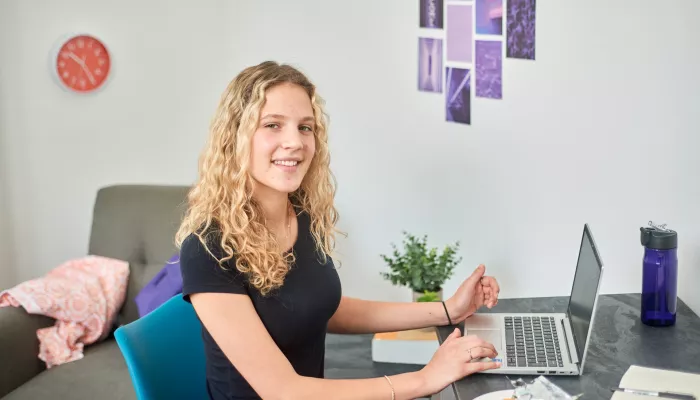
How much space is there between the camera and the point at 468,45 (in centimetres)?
278

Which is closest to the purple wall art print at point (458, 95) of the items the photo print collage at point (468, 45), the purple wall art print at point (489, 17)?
the photo print collage at point (468, 45)

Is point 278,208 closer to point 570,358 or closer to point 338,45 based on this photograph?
point 570,358

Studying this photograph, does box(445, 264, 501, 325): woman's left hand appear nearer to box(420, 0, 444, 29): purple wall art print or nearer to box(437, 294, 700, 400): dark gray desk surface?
box(437, 294, 700, 400): dark gray desk surface

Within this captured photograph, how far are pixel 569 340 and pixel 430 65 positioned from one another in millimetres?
1476

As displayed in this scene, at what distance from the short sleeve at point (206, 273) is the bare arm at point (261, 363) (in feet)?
0.05

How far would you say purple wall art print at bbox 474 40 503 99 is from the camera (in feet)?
8.93

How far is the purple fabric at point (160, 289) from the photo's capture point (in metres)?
2.59

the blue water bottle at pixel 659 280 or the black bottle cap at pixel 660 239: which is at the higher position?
the black bottle cap at pixel 660 239

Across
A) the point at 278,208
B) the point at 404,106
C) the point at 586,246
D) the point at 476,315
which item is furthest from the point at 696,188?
the point at 278,208

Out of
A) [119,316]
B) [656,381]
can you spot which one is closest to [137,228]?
[119,316]

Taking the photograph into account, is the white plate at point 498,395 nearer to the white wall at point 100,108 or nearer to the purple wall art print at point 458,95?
the purple wall art print at point 458,95

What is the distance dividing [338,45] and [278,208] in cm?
143

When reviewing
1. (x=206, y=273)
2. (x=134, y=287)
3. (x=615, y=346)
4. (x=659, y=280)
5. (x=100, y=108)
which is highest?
(x=100, y=108)

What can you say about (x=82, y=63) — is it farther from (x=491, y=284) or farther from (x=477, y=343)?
(x=477, y=343)
